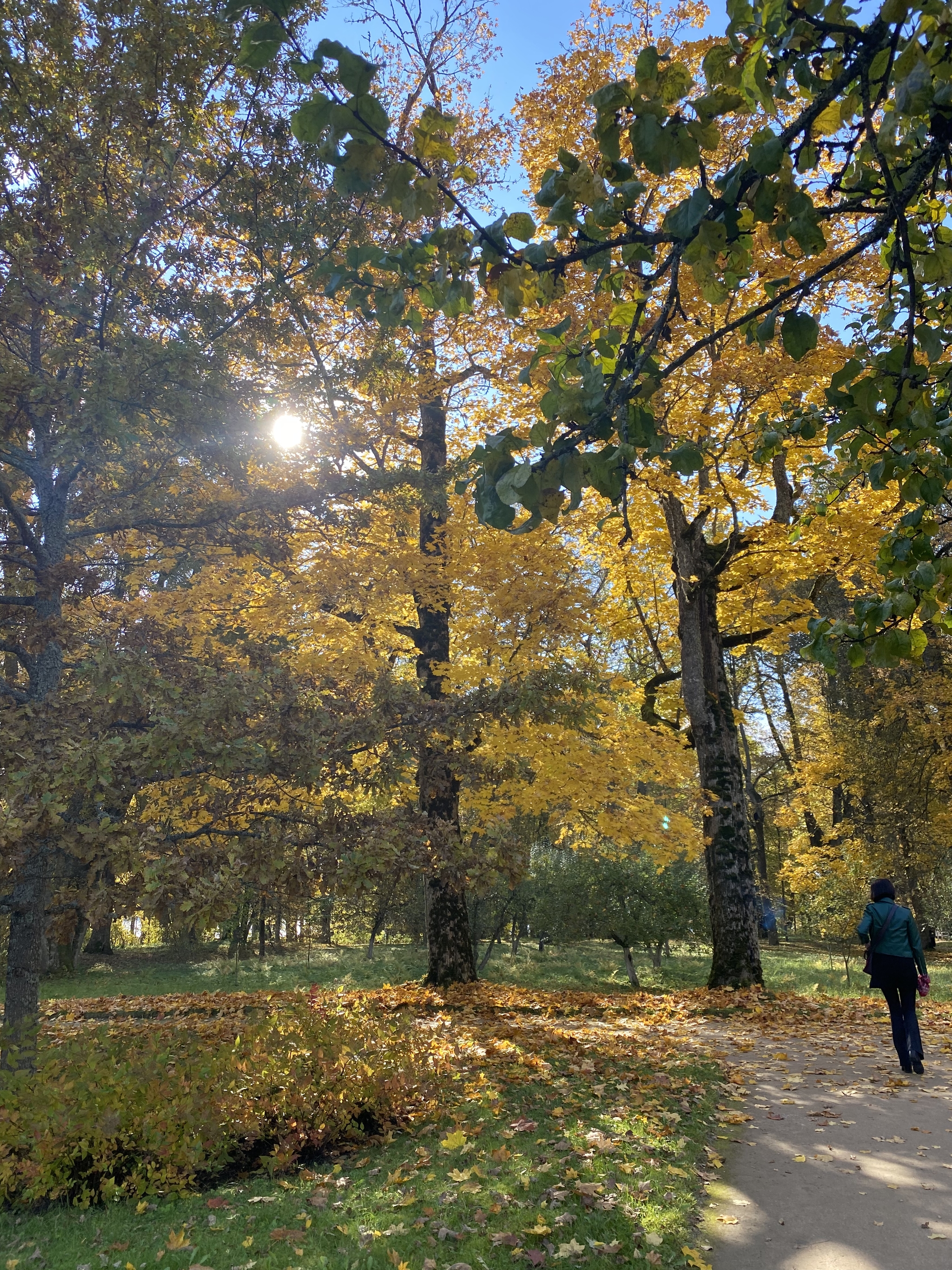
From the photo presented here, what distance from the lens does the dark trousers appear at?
699cm

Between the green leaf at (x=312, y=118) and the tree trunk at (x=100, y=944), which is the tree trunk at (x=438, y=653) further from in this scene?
the tree trunk at (x=100, y=944)

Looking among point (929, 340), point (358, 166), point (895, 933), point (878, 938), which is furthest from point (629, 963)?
point (358, 166)

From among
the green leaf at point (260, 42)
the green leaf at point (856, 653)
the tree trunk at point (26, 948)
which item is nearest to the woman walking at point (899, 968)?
the green leaf at point (856, 653)

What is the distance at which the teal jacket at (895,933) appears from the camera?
6992 millimetres

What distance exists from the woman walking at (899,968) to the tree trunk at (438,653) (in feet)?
15.9

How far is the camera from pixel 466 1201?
408 centimetres

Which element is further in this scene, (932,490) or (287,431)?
(287,431)

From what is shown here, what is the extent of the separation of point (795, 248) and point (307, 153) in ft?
17.2

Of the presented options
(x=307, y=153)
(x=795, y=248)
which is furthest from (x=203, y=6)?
(x=795, y=248)

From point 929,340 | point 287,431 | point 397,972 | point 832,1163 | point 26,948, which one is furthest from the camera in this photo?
point 397,972

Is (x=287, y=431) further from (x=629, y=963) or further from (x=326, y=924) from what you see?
(x=326, y=924)

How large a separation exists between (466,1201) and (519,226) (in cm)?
463

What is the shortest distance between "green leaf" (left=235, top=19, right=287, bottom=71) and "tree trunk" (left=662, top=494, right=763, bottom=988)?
403 inches

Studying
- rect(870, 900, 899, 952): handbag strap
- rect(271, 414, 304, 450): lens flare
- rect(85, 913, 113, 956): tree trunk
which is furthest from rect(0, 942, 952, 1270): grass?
rect(85, 913, 113, 956): tree trunk
